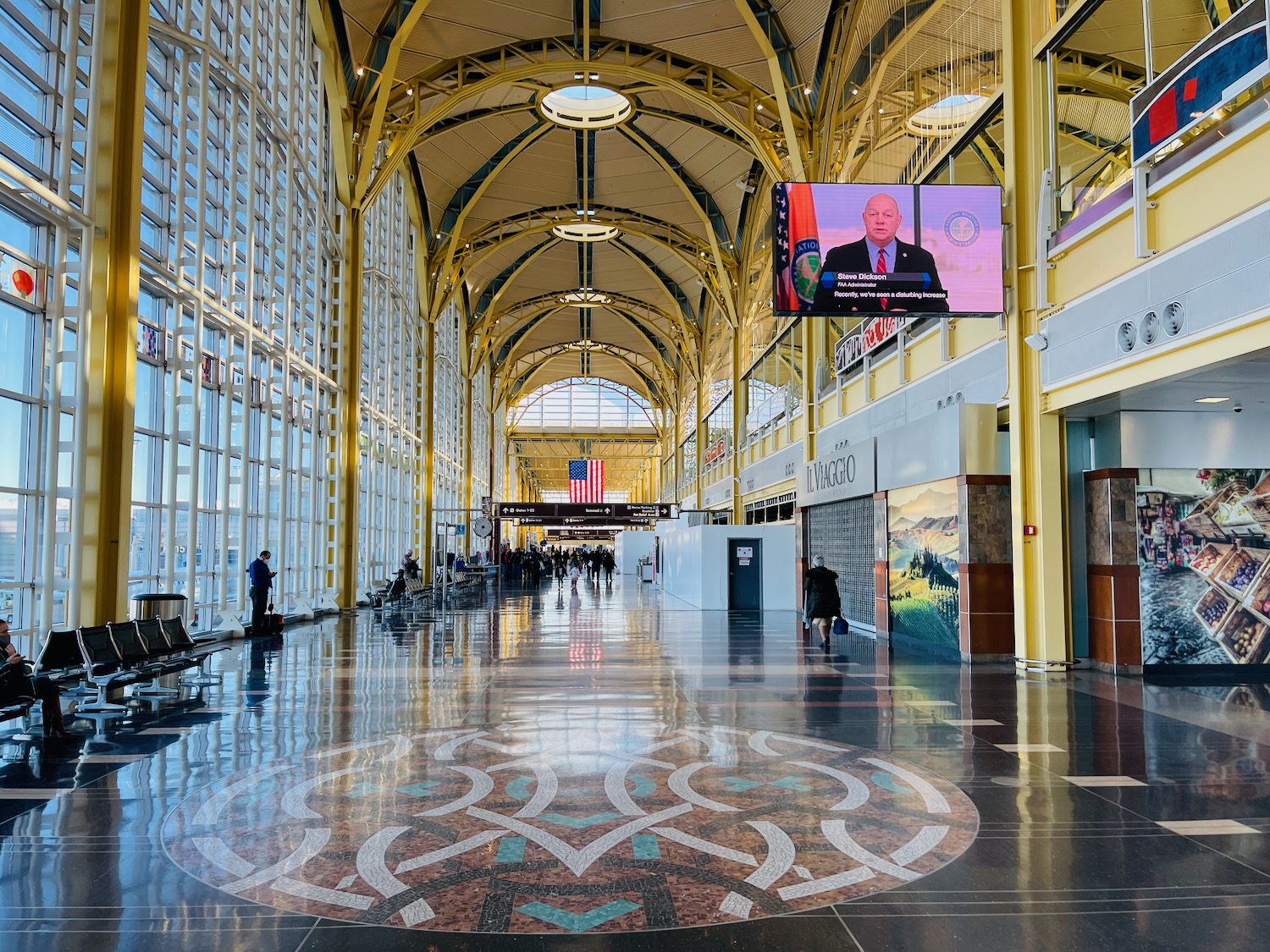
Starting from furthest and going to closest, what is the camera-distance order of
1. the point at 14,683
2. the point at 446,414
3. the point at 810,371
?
the point at 446,414 < the point at 810,371 < the point at 14,683

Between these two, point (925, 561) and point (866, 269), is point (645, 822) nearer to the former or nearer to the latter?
point (866, 269)

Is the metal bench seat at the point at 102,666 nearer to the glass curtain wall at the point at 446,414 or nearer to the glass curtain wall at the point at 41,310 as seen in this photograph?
the glass curtain wall at the point at 41,310

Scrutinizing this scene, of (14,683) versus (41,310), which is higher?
(41,310)

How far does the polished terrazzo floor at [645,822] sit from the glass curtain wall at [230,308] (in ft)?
20.1

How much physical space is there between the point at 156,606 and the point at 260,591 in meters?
4.94

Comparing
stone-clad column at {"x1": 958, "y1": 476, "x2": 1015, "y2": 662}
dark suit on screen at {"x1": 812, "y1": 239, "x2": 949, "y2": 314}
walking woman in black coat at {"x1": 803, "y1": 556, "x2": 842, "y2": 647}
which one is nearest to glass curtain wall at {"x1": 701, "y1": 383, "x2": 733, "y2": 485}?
walking woman in black coat at {"x1": 803, "y1": 556, "x2": 842, "y2": 647}

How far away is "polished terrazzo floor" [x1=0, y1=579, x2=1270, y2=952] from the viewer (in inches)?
164

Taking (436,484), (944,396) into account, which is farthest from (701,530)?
(436,484)

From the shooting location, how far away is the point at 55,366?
1128 cm

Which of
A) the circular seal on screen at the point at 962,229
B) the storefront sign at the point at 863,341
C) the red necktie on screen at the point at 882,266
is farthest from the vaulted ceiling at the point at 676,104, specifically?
the storefront sign at the point at 863,341

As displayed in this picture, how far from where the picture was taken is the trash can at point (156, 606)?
511 inches

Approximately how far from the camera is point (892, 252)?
1348cm

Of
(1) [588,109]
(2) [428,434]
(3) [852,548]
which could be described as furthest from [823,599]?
(2) [428,434]

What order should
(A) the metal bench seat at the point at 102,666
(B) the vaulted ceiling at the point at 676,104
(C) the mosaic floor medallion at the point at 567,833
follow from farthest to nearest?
(B) the vaulted ceiling at the point at 676,104 < (A) the metal bench seat at the point at 102,666 < (C) the mosaic floor medallion at the point at 567,833
